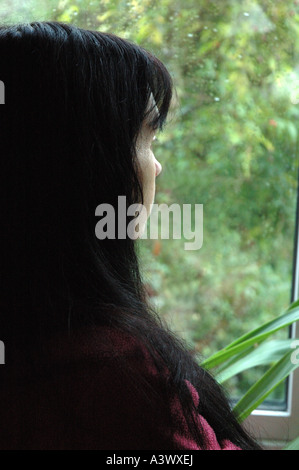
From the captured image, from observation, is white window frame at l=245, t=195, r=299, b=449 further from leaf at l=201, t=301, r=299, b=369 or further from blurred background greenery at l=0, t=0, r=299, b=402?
leaf at l=201, t=301, r=299, b=369

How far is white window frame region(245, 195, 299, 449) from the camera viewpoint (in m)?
1.06

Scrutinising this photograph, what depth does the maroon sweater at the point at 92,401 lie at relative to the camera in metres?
0.52

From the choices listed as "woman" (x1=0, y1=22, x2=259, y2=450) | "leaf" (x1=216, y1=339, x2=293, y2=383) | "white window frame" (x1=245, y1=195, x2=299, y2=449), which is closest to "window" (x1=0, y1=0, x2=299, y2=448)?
"white window frame" (x1=245, y1=195, x2=299, y2=449)

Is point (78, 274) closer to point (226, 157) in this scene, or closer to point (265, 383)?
point (265, 383)

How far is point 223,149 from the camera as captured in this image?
1088mm

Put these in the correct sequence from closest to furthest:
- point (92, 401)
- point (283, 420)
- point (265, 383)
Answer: point (92, 401) < point (265, 383) < point (283, 420)

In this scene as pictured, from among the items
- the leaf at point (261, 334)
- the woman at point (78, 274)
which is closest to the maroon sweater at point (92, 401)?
the woman at point (78, 274)

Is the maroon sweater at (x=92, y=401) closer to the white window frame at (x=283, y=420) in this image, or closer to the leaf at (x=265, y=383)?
the leaf at (x=265, y=383)

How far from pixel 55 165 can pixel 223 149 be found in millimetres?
573

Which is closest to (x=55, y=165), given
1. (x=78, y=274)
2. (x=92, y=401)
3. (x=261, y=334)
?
(x=78, y=274)

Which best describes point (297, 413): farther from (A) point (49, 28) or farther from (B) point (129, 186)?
(A) point (49, 28)

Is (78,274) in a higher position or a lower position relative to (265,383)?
higher

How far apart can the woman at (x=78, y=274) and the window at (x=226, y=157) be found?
44 cm

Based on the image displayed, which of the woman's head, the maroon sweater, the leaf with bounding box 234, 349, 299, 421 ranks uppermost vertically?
the woman's head
